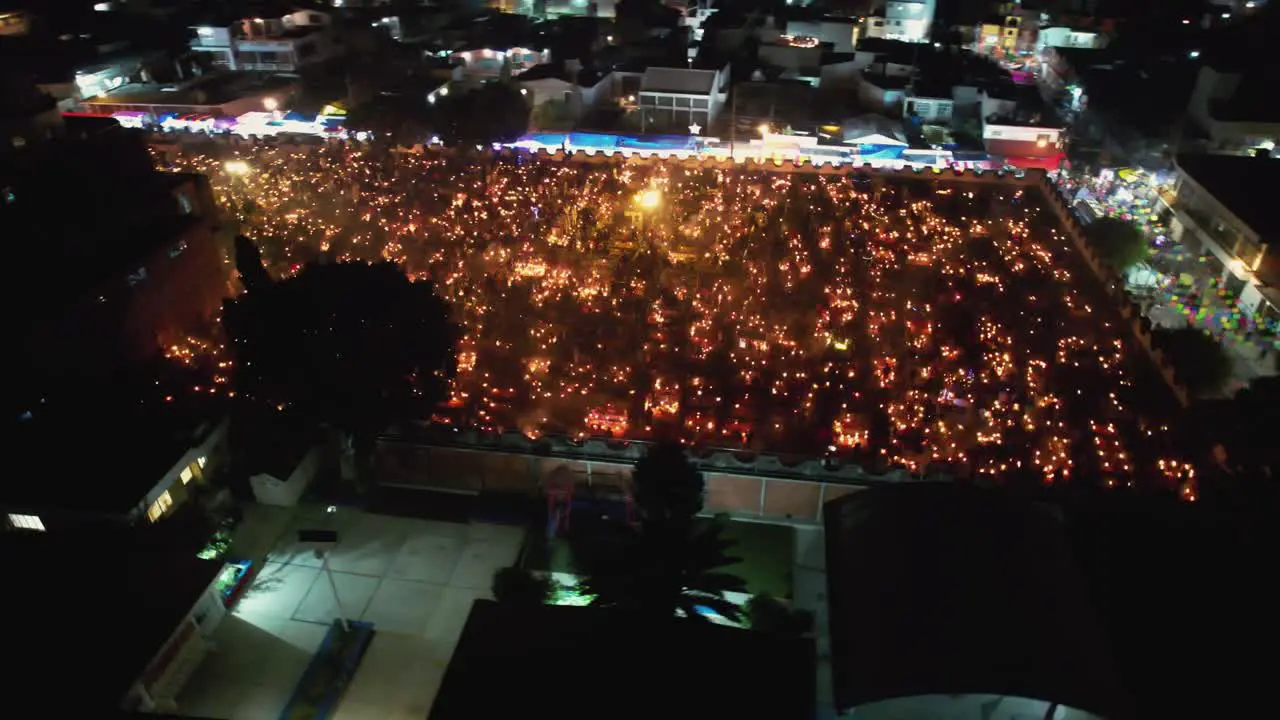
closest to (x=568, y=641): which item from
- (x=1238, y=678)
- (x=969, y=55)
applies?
(x=1238, y=678)

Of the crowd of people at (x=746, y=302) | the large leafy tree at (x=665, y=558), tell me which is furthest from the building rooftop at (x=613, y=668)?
the crowd of people at (x=746, y=302)

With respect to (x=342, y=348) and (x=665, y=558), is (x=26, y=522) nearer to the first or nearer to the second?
(x=342, y=348)

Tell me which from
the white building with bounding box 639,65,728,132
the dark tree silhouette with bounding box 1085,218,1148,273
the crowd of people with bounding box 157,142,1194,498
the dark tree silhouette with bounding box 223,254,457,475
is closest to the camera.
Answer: the dark tree silhouette with bounding box 223,254,457,475

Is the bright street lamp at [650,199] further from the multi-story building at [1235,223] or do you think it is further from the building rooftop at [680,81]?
the multi-story building at [1235,223]

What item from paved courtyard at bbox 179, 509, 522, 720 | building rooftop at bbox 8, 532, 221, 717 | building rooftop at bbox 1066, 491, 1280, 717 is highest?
building rooftop at bbox 8, 532, 221, 717

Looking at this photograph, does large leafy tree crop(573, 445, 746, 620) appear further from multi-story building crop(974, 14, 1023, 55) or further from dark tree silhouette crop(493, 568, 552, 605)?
multi-story building crop(974, 14, 1023, 55)

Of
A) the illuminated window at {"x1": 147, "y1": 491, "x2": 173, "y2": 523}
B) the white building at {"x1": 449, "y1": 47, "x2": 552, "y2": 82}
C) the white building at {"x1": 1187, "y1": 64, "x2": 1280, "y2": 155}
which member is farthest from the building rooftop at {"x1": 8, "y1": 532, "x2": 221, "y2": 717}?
the white building at {"x1": 1187, "y1": 64, "x2": 1280, "y2": 155}

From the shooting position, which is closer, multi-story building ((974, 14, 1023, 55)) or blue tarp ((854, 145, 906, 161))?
blue tarp ((854, 145, 906, 161))
